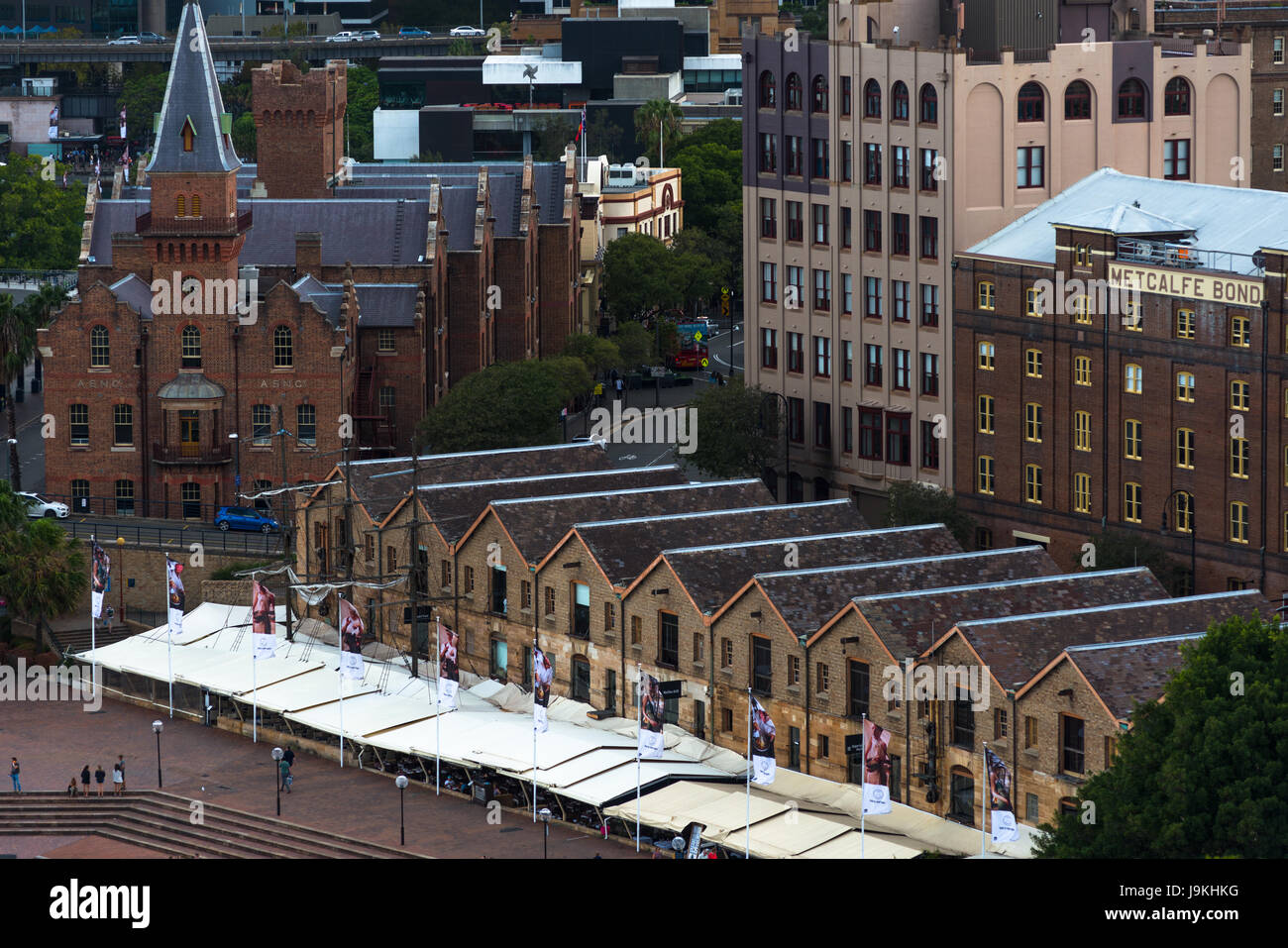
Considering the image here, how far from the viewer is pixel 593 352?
152m

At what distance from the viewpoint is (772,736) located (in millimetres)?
78750

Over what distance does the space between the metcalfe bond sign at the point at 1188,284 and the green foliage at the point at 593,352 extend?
53368mm

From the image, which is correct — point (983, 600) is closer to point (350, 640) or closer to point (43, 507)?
point (350, 640)

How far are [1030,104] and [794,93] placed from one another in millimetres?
12706

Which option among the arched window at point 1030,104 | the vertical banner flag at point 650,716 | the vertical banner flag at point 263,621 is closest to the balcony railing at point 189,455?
the vertical banner flag at point 263,621

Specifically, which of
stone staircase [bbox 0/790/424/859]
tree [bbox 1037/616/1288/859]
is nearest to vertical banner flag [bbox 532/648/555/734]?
stone staircase [bbox 0/790/424/859]

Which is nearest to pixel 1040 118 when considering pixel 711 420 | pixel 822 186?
pixel 822 186

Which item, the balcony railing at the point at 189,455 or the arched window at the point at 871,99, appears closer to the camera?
the arched window at the point at 871,99

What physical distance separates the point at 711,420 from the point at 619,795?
1655 inches

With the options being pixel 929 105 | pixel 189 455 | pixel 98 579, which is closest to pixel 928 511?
pixel 929 105

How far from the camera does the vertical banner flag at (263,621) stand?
99.4 meters

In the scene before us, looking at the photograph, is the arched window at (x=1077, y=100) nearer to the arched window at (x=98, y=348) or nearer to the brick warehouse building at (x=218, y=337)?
the brick warehouse building at (x=218, y=337)

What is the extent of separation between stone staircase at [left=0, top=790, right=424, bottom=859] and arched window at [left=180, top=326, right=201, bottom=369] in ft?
124
